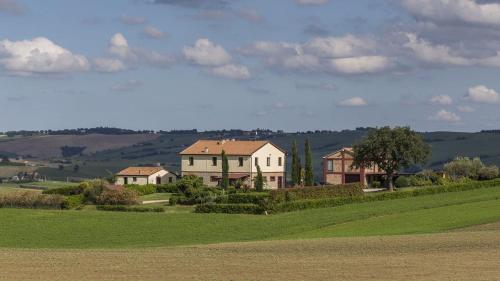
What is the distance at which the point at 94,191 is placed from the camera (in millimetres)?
92688

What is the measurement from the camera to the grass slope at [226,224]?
59.9 m

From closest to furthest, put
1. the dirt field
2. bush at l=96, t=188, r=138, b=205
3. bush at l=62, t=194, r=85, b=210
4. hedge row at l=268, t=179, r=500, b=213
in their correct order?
the dirt field
hedge row at l=268, t=179, r=500, b=213
bush at l=62, t=194, r=85, b=210
bush at l=96, t=188, r=138, b=205

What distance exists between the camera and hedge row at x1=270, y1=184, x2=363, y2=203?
81750 millimetres

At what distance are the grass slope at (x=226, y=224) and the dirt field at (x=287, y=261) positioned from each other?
8.96 metres

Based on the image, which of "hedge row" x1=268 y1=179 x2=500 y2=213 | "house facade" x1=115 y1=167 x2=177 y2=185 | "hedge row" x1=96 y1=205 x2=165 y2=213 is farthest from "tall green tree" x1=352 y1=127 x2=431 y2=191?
"hedge row" x1=96 y1=205 x2=165 y2=213

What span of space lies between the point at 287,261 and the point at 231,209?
131ft

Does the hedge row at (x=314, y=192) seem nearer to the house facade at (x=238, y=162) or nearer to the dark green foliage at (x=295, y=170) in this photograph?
the dark green foliage at (x=295, y=170)

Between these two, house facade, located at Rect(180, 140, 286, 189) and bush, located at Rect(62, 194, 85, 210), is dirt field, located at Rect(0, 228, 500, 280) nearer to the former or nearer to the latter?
bush, located at Rect(62, 194, 85, 210)

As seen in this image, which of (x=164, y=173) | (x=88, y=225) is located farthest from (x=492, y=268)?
(x=164, y=173)

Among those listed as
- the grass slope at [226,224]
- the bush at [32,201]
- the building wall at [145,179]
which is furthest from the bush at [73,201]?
the building wall at [145,179]

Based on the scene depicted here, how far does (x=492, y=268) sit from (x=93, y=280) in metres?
14.8

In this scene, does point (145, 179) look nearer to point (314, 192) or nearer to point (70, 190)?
point (70, 190)

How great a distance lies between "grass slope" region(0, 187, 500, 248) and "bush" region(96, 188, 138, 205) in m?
6.89

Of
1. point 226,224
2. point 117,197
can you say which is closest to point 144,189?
point 117,197
